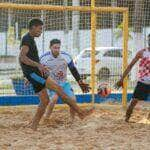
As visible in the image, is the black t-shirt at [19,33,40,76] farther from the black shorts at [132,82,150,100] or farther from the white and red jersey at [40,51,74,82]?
the black shorts at [132,82,150,100]

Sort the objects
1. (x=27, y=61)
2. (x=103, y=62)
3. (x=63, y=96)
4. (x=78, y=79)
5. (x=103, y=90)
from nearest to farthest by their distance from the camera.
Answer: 1. (x=27, y=61)
2. (x=63, y=96)
3. (x=78, y=79)
4. (x=103, y=90)
5. (x=103, y=62)

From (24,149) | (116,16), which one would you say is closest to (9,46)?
(116,16)

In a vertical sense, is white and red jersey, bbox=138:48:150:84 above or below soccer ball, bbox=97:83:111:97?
above

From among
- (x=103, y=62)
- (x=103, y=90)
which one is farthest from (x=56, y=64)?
(x=103, y=62)

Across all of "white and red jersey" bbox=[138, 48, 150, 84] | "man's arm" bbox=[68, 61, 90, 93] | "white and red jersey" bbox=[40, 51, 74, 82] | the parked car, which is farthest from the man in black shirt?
the parked car

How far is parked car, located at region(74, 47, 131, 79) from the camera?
14.1 metres

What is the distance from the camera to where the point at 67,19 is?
13.9 m

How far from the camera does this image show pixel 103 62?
48.9ft

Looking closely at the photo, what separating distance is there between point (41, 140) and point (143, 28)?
737cm

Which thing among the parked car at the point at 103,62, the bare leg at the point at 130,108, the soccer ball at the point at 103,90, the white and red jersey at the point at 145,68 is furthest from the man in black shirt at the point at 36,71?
the parked car at the point at 103,62

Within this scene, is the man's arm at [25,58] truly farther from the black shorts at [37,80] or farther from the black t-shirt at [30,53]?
the black shorts at [37,80]

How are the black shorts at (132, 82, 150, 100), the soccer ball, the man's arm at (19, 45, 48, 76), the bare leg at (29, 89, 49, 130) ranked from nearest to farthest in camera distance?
the man's arm at (19, 45, 48, 76), the bare leg at (29, 89, 49, 130), the black shorts at (132, 82, 150, 100), the soccer ball

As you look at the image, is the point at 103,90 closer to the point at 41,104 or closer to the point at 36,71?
the point at 41,104

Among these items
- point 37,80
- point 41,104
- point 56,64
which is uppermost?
point 56,64
